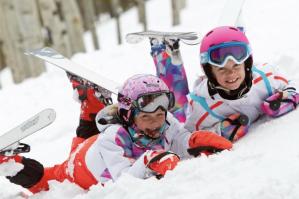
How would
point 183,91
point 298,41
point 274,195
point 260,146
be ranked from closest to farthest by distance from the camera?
point 274,195
point 260,146
point 183,91
point 298,41

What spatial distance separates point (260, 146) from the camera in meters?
2.85

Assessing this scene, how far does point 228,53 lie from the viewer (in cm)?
337

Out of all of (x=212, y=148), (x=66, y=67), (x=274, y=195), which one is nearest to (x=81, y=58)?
(x=66, y=67)

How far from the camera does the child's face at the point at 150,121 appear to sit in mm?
3410

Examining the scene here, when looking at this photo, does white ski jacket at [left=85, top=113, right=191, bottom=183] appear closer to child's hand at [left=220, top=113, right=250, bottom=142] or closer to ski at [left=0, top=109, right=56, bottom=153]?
child's hand at [left=220, top=113, right=250, bottom=142]

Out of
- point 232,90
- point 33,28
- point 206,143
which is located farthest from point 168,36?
point 33,28

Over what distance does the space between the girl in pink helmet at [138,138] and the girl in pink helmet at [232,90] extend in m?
0.24

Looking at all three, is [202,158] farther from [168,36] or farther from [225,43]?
[168,36]

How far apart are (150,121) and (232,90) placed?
589 mm

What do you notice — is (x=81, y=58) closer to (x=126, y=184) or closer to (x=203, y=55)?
(x=203, y=55)

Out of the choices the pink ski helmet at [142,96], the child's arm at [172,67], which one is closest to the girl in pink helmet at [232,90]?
the pink ski helmet at [142,96]

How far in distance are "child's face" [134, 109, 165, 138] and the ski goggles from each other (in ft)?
1.59

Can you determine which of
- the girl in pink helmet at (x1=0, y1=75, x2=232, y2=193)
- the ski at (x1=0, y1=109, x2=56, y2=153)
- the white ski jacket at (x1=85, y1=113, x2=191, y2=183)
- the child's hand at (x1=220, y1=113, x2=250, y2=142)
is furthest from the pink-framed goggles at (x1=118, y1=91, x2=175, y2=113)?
the ski at (x1=0, y1=109, x2=56, y2=153)

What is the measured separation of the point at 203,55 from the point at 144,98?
0.51 m
